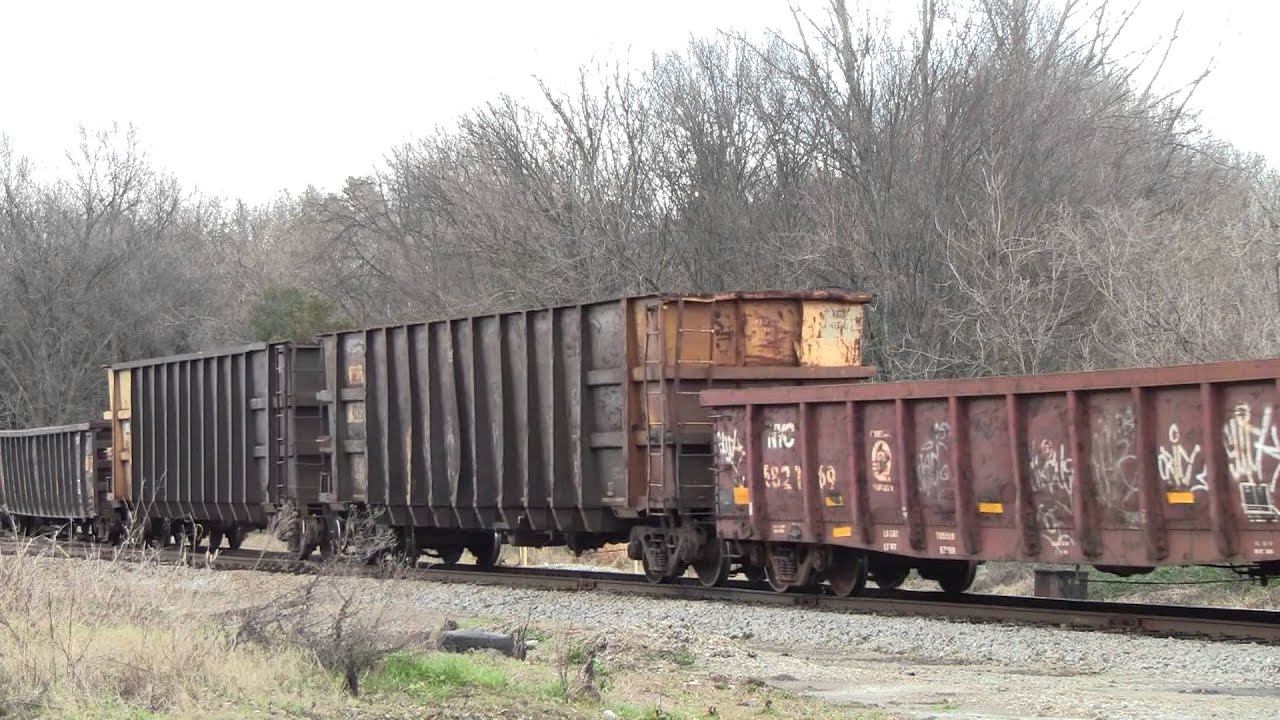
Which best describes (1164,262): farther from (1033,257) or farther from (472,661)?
(472,661)

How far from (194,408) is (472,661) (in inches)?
631

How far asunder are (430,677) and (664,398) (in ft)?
22.7

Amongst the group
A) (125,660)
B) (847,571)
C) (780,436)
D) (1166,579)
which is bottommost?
(1166,579)

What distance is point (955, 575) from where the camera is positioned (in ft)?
49.2

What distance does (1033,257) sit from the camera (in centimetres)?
2556

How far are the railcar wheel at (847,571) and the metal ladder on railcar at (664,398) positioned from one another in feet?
5.38

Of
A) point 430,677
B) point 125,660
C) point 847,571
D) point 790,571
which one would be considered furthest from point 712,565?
point 125,660

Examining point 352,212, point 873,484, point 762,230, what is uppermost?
point 352,212

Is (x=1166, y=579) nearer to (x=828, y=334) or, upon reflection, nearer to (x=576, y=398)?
(x=828, y=334)

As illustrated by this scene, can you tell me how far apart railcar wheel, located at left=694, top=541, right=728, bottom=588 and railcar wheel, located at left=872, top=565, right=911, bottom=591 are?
5.35ft

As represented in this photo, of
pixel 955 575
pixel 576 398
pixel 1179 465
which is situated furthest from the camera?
pixel 576 398

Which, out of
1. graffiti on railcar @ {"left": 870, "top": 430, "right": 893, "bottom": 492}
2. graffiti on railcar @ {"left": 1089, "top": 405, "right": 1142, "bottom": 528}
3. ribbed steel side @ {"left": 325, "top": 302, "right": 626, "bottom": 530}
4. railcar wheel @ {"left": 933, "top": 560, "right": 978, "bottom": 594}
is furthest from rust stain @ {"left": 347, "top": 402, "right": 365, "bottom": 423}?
graffiti on railcar @ {"left": 1089, "top": 405, "right": 1142, "bottom": 528}

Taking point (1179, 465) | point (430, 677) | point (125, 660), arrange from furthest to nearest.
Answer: point (1179, 465) → point (430, 677) → point (125, 660)

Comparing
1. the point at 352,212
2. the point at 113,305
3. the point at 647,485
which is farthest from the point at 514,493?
the point at 113,305
